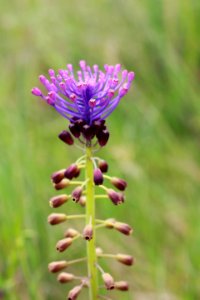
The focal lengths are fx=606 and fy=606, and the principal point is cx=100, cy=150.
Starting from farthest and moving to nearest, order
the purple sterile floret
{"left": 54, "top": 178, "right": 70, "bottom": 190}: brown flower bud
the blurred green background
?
the blurred green background < {"left": 54, "top": 178, "right": 70, "bottom": 190}: brown flower bud < the purple sterile floret

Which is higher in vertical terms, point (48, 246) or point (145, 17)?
point (145, 17)

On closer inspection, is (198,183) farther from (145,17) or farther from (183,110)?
(145,17)

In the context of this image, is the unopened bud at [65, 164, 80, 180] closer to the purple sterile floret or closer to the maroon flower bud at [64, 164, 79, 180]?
the maroon flower bud at [64, 164, 79, 180]

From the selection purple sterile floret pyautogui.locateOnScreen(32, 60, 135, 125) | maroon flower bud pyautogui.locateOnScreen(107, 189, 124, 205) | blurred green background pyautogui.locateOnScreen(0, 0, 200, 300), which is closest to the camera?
purple sterile floret pyautogui.locateOnScreen(32, 60, 135, 125)

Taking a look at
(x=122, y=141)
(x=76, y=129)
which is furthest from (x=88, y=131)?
(x=122, y=141)

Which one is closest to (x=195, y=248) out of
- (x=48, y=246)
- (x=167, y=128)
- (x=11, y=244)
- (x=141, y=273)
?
(x=141, y=273)

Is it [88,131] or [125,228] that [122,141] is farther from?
[88,131]

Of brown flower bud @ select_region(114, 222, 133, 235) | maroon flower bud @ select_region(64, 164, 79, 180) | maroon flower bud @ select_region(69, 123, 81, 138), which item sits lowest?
brown flower bud @ select_region(114, 222, 133, 235)

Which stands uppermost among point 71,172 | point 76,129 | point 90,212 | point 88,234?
point 76,129

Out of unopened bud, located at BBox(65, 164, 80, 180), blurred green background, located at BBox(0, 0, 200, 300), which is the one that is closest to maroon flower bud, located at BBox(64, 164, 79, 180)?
unopened bud, located at BBox(65, 164, 80, 180)
